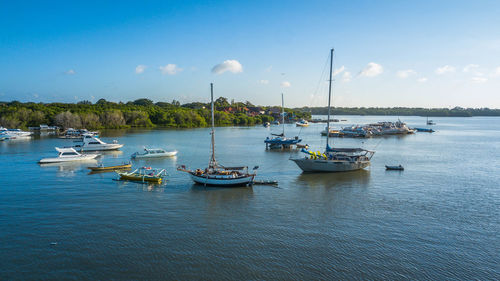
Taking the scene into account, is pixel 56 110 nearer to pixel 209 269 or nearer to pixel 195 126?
pixel 195 126

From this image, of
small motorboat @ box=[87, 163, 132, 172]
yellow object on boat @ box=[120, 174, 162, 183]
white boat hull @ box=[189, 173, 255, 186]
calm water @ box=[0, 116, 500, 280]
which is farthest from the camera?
small motorboat @ box=[87, 163, 132, 172]

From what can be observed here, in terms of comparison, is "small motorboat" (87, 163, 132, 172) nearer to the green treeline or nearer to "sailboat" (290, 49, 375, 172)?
"sailboat" (290, 49, 375, 172)

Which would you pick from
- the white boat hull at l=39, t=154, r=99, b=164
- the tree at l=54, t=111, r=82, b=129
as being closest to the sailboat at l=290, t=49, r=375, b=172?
the white boat hull at l=39, t=154, r=99, b=164

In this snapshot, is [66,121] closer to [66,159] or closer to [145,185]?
[66,159]

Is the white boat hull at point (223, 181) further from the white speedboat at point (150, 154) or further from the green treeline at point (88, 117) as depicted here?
the green treeline at point (88, 117)

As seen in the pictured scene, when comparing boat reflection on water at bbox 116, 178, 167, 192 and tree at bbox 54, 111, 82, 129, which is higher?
tree at bbox 54, 111, 82, 129
